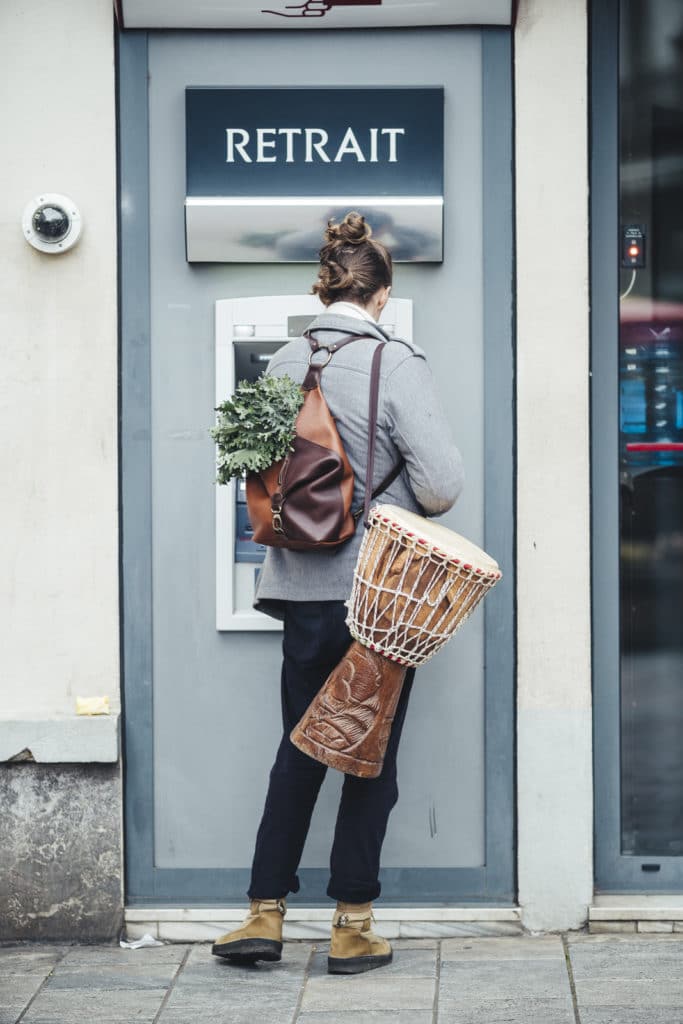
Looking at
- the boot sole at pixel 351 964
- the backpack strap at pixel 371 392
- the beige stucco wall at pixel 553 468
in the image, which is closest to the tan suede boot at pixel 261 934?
the boot sole at pixel 351 964

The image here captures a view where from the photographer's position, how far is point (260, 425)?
400cm

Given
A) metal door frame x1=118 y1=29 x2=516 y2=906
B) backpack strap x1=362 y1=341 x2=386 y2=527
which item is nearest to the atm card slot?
metal door frame x1=118 y1=29 x2=516 y2=906

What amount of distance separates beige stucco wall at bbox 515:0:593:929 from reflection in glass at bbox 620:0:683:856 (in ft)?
0.79

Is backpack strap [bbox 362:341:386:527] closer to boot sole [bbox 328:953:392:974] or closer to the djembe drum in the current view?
the djembe drum

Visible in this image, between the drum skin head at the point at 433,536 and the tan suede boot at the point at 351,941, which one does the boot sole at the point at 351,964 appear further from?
the drum skin head at the point at 433,536

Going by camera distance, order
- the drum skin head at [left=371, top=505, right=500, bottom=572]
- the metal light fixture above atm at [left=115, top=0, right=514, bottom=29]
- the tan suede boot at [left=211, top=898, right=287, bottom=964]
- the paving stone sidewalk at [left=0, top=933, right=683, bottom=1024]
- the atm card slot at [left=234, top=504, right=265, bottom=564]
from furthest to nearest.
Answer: the atm card slot at [left=234, top=504, right=265, bottom=564], the metal light fixture above atm at [left=115, top=0, right=514, bottom=29], the tan suede boot at [left=211, top=898, right=287, bottom=964], the paving stone sidewalk at [left=0, top=933, right=683, bottom=1024], the drum skin head at [left=371, top=505, right=500, bottom=572]

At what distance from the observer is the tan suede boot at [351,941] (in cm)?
430

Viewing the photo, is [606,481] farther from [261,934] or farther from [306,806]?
[261,934]

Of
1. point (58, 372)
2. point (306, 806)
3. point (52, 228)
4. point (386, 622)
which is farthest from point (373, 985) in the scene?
point (52, 228)

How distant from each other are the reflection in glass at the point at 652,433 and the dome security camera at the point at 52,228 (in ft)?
5.84

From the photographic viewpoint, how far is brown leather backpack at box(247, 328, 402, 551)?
3973 millimetres

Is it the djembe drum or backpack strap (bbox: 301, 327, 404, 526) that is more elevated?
backpack strap (bbox: 301, 327, 404, 526)

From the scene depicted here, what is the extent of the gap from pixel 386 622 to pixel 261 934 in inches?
42.0

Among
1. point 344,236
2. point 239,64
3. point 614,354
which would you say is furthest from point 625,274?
point 239,64
